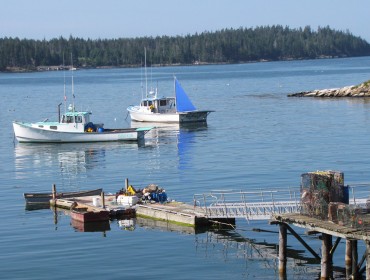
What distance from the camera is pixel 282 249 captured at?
3297 cm

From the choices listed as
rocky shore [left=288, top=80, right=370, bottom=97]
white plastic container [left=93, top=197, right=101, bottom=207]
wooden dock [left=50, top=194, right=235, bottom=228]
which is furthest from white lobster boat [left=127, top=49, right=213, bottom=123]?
white plastic container [left=93, top=197, right=101, bottom=207]

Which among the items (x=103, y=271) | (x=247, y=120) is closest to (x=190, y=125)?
(x=247, y=120)

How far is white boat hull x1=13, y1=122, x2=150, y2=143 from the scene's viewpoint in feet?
259

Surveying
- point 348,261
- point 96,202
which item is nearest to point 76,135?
point 96,202

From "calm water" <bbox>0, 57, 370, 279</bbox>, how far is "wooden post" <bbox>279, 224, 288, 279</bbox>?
549 mm

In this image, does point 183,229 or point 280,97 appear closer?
point 183,229

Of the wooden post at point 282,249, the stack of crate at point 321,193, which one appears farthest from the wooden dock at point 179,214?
the stack of crate at point 321,193

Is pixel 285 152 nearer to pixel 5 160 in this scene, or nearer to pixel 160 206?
pixel 5 160

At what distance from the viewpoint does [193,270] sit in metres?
35.1

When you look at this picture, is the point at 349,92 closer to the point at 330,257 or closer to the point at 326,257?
the point at 330,257

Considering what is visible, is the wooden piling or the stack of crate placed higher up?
the stack of crate

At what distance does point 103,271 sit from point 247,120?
6320 centimetres

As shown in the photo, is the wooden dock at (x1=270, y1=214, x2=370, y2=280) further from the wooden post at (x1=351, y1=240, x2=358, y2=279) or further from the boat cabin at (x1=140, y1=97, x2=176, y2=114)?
the boat cabin at (x1=140, y1=97, x2=176, y2=114)

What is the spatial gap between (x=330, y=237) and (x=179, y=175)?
2776 cm
